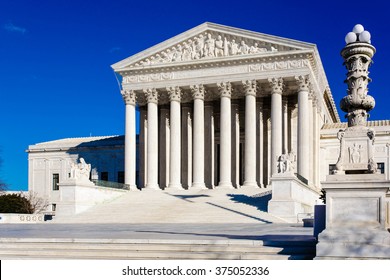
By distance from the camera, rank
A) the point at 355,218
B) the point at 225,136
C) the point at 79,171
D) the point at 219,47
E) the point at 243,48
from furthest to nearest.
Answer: the point at 219,47 < the point at 243,48 < the point at 225,136 < the point at 79,171 < the point at 355,218

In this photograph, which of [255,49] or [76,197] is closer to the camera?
[76,197]

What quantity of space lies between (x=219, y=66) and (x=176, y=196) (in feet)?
47.5

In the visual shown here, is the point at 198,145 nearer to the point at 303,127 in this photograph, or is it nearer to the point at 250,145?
the point at 250,145

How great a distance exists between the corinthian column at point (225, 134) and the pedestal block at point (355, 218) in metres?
42.0

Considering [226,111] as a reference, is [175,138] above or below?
below

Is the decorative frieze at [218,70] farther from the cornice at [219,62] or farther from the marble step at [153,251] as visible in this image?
the marble step at [153,251]

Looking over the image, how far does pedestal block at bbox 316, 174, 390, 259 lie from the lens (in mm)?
13016

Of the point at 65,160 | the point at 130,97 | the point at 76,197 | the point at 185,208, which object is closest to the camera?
the point at 185,208

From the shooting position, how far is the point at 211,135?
61.6 m

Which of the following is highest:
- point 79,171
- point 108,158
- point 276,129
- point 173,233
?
point 276,129

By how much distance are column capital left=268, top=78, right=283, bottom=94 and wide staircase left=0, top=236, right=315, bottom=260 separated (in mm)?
39599

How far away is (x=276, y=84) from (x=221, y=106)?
612 centimetres

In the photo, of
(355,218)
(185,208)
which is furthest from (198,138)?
(355,218)

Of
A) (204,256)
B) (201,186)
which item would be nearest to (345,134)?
(204,256)
